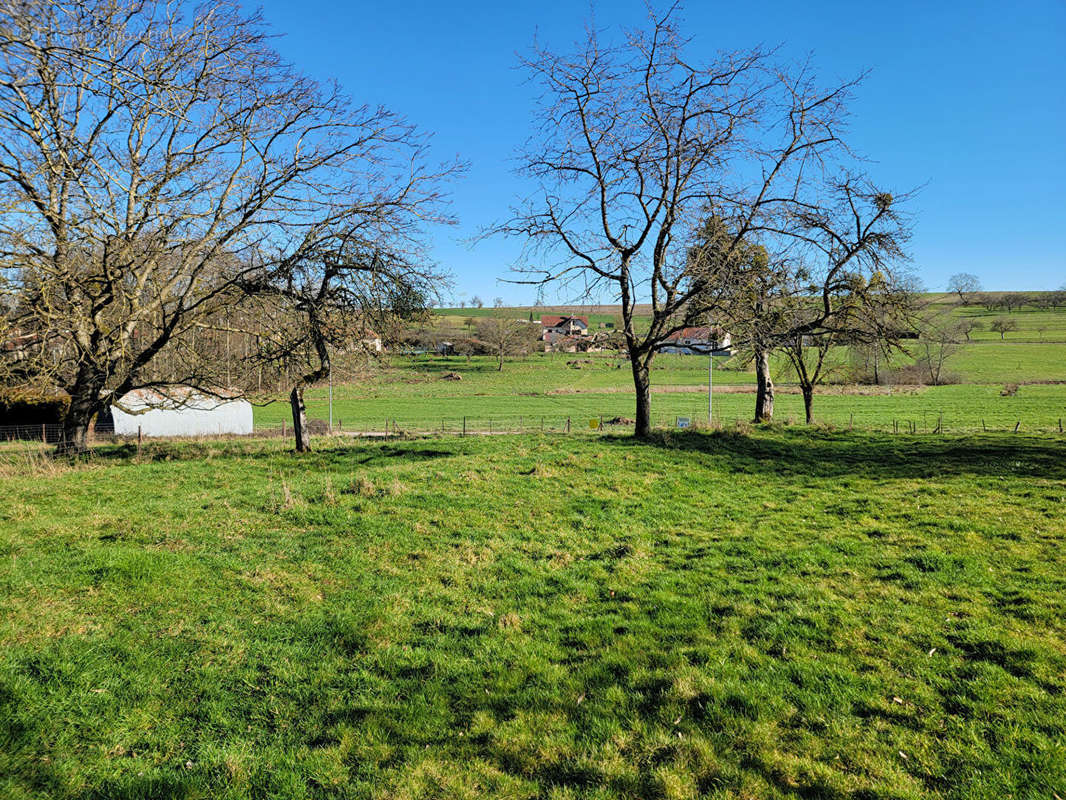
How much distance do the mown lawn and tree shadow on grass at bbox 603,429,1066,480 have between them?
7.11 feet

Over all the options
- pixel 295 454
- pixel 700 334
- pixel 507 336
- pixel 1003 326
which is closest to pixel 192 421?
pixel 295 454

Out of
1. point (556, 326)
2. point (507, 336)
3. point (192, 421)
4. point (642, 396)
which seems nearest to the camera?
point (642, 396)

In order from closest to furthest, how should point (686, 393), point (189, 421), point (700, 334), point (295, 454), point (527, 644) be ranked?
point (527, 644)
point (295, 454)
point (700, 334)
point (189, 421)
point (686, 393)

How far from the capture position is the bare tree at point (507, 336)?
272 ft

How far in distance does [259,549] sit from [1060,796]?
831 cm

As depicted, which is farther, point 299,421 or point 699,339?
point 699,339

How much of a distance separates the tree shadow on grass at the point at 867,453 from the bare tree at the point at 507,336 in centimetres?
6440

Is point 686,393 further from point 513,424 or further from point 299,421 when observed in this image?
point 299,421

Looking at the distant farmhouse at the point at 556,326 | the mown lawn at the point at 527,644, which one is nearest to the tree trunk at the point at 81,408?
the mown lawn at the point at 527,644

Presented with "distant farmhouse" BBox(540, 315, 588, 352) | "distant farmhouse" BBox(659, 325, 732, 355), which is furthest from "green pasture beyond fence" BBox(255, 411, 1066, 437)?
"distant farmhouse" BBox(540, 315, 588, 352)

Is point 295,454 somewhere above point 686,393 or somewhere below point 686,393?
below

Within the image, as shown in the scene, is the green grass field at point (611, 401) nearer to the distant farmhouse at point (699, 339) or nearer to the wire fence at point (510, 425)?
the wire fence at point (510, 425)

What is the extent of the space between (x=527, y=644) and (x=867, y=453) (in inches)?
518

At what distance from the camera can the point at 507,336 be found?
8312cm
